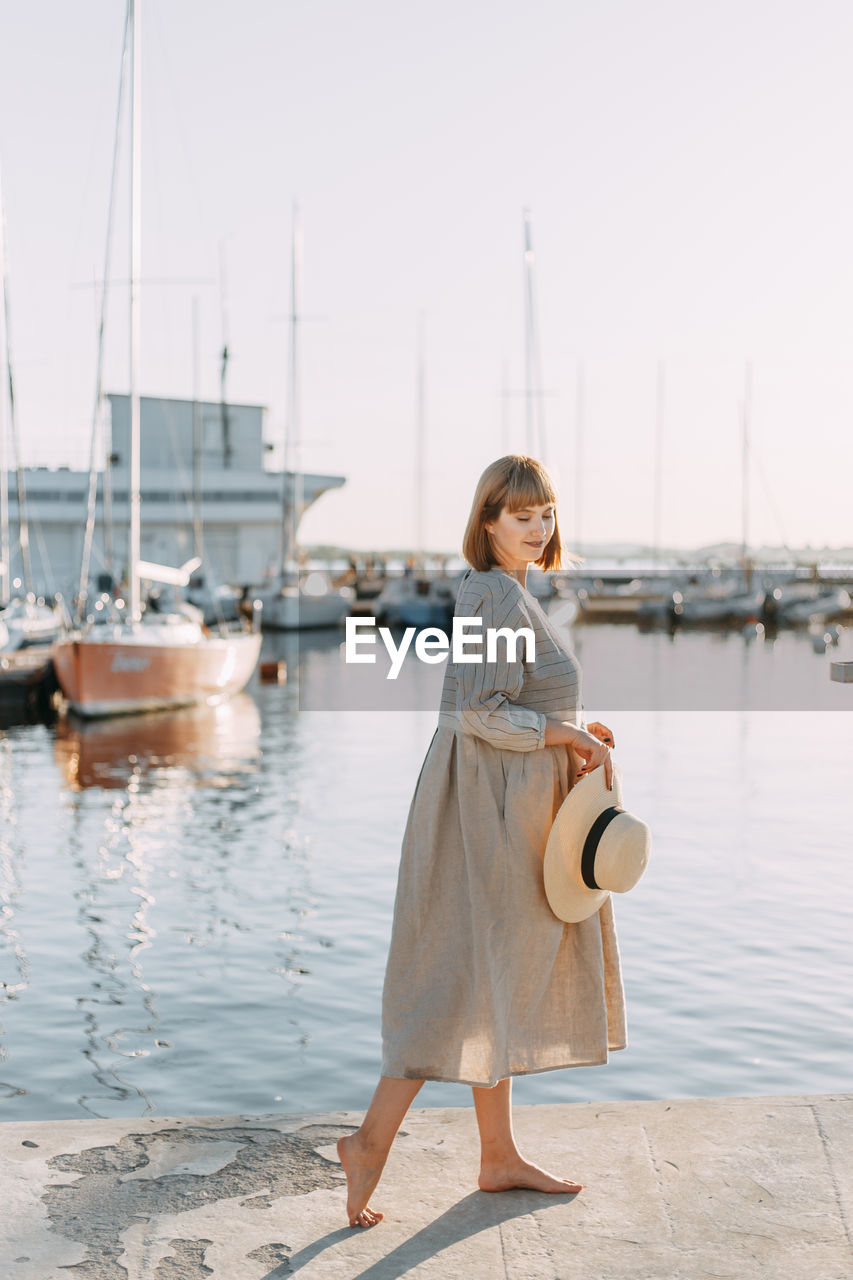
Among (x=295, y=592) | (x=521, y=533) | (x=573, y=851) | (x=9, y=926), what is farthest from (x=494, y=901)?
(x=295, y=592)

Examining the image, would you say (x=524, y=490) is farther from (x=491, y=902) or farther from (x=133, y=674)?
(x=133, y=674)

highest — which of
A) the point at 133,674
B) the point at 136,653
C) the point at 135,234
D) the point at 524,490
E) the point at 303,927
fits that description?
the point at 135,234

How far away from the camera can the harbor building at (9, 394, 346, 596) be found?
62.1m

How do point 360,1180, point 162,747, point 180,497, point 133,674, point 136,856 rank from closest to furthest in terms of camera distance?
point 360,1180 → point 136,856 → point 162,747 → point 133,674 → point 180,497

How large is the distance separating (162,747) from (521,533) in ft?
59.9

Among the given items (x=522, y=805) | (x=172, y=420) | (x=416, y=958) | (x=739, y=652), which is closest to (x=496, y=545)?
(x=522, y=805)

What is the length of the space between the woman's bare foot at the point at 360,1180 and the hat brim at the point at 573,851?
761mm

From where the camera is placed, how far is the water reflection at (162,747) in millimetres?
18172

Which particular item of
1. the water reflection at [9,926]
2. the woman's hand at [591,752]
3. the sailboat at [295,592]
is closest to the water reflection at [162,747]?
the water reflection at [9,926]

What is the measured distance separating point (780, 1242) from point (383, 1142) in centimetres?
98

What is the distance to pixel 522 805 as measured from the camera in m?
3.64

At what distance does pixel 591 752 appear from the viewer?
12.1 feet

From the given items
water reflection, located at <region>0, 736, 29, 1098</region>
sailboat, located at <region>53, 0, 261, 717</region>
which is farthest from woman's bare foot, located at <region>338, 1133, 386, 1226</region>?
sailboat, located at <region>53, 0, 261, 717</region>

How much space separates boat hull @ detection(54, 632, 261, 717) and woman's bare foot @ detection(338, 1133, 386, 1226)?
71.3 ft
